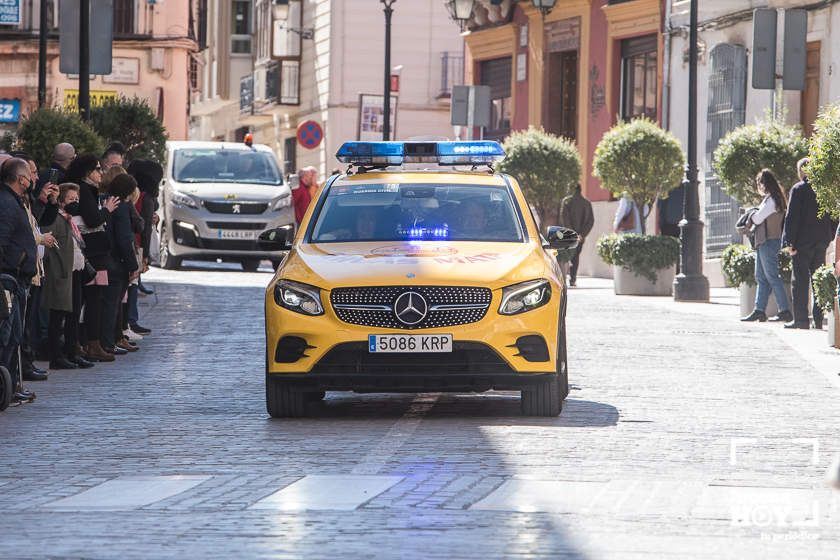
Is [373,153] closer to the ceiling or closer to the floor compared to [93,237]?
closer to the ceiling

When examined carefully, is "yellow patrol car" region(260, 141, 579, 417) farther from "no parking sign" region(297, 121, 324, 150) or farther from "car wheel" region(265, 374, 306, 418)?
"no parking sign" region(297, 121, 324, 150)

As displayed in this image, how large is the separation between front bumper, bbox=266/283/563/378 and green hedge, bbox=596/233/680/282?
1756cm

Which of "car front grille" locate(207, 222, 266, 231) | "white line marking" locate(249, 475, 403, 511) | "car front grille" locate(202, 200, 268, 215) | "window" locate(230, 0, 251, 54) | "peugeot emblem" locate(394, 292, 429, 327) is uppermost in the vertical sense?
"window" locate(230, 0, 251, 54)

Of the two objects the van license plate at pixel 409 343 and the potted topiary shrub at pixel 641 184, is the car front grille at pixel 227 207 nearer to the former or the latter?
the potted topiary shrub at pixel 641 184

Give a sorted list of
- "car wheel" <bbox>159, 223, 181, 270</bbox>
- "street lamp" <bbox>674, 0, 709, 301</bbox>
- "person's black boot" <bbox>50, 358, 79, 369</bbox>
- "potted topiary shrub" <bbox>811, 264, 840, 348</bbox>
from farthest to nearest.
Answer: "car wheel" <bbox>159, 223, 181, 270</bbox>
"street lamp" <bbox>674, 0, 709, 301</bbox>
"potted topiary shrub" <bbox>811, 264, 840, 348</bbox>
"person's black boot" <bbox>50, 358, 79, 369</bbox>

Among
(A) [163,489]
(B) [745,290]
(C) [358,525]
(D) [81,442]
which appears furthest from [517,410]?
(B) [745,290]

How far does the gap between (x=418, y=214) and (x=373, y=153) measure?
1076 millimetres

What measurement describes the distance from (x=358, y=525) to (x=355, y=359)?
4.10 metres

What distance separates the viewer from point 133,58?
5278 centimetres

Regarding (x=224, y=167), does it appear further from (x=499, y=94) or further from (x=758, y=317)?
(x=499, y=94)

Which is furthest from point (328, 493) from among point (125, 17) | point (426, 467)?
point (125, 17)

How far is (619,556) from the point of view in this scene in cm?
752

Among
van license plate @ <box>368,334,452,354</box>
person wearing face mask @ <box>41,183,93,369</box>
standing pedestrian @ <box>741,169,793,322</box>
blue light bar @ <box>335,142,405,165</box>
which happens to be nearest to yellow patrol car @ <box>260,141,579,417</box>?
van license plate @ <box>368,334,452,354</box>

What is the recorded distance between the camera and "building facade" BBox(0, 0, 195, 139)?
51656 millimetres
